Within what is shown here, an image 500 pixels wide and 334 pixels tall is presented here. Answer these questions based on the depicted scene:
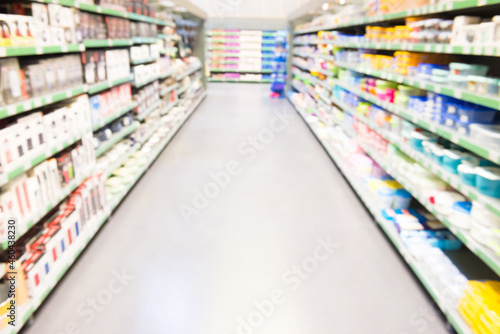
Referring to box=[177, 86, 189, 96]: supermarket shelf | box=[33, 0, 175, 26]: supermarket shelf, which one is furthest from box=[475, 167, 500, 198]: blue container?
box=[177, 86, 189, 96]: supermarket shelf

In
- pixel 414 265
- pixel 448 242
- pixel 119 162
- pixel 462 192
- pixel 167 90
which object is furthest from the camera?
pixel 167 90

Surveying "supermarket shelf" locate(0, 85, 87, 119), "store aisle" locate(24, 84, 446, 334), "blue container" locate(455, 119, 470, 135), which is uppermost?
"supermarket shelf" locate(0, 85, 87, 119)

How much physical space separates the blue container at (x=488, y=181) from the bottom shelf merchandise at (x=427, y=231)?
251mm

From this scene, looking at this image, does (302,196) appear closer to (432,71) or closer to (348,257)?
(348,257)

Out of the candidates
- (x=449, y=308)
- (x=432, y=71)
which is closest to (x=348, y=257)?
(x=449, y=308)

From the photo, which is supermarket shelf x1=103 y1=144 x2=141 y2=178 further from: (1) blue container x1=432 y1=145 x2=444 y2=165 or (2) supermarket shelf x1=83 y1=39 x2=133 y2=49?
(1) blue container x1=432 y1=145 x2=444 y2=165

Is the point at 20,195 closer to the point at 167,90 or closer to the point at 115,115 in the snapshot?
the point at 115,115

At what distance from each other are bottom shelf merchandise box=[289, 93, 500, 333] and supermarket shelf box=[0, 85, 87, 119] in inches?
105

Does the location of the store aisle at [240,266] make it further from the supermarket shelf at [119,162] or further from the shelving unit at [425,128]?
the supermarket shelf at [119,162]

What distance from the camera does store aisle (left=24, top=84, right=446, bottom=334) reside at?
2.18 metres

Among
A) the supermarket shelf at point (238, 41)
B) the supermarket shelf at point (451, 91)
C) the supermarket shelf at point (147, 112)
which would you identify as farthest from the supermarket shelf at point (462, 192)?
the supermarket shelf at point (238, 41)

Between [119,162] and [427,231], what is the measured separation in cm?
301

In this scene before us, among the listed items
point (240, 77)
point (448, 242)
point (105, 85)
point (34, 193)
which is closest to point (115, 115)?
point (105, 85)

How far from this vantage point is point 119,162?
12.6ft
